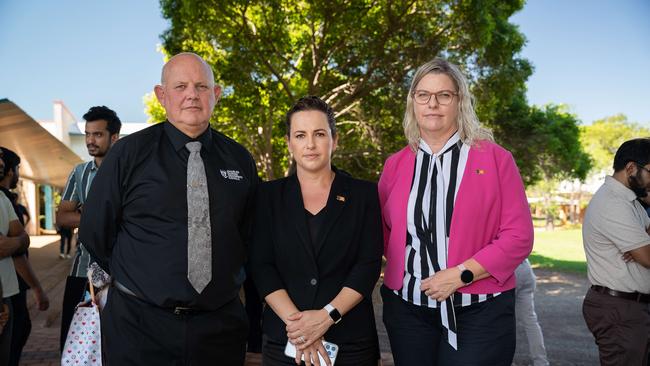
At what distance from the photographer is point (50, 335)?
7.71 meters

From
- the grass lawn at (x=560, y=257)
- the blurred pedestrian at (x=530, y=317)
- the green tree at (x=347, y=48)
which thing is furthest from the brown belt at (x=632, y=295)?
the grass lawn at (x=560, y=257)

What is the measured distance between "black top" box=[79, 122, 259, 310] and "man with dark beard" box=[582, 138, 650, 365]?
8.26 feet

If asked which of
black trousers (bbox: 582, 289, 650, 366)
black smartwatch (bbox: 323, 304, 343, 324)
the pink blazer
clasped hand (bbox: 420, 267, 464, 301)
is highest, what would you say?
the pink blazer

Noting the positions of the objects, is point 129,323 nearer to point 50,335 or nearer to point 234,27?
point 50,335

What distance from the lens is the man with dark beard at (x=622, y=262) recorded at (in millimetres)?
3609

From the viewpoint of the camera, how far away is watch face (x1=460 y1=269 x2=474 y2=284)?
2.58m

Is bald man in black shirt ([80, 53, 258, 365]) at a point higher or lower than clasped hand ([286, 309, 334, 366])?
higher

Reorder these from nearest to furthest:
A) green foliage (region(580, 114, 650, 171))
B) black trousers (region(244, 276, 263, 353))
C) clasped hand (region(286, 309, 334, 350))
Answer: clasped hand (region(286, 309, 334, 350)), black trousers (region(244, 276, 263, 353)), green foliage (region(580, 114, 650, 171))

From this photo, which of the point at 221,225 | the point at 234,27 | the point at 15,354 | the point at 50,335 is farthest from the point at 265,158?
the point at 221,225

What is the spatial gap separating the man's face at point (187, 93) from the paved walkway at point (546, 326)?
2678mm

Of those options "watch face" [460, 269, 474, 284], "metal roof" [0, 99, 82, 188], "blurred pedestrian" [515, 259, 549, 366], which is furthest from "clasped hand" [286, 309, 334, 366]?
"metal roof" [0, 99, 82, 188]

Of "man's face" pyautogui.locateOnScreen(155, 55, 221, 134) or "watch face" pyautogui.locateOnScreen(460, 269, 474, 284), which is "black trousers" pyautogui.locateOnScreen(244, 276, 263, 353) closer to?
"man's face" pyautogui.locateOnScreen(155, 55, 221, 134)

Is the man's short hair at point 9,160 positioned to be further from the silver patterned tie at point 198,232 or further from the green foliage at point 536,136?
the green foliage at point 536,136

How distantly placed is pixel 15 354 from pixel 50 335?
12.6 feet
